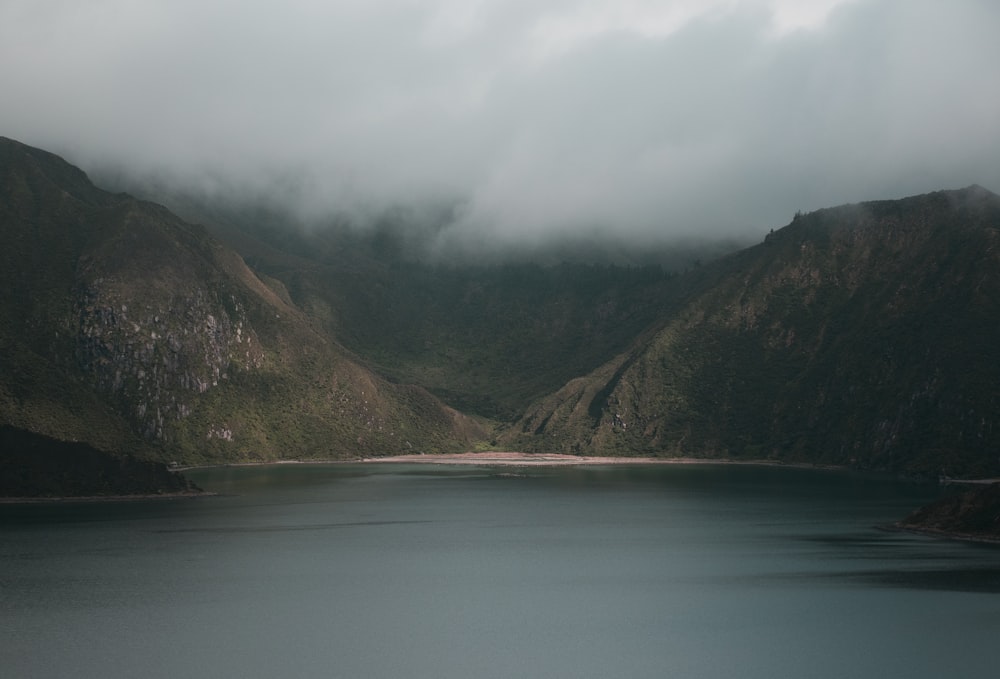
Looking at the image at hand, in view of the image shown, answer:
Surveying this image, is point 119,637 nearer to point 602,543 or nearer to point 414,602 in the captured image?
point 414,602

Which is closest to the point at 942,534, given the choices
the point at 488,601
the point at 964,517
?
the point at 964,517

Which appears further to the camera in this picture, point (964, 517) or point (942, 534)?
point (964, 517)

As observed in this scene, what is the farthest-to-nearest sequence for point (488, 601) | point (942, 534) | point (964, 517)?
1. point (964, 517)
2. point (942, 534)
3. point (488, 601)

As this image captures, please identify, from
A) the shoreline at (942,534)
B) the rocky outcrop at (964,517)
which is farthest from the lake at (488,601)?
the rocky outcrop at (964,517)

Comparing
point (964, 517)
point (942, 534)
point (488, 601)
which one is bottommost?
point (488, 601)

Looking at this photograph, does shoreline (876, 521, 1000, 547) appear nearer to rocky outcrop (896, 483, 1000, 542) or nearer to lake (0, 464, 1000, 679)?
rocky outcrop (896, 483, 1000, 542)

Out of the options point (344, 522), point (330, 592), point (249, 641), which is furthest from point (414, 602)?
point (344, 522)

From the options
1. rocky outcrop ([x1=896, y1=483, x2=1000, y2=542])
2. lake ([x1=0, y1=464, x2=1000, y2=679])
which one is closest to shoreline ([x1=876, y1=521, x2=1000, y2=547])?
rocky outcrop ([x1=896, y1=483, x2=1000, y2=542])

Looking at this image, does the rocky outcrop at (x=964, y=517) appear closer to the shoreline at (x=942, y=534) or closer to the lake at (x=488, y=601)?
the shoreline at (x=942, y=534)

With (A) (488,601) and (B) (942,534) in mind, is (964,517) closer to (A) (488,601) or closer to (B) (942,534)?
(B) (942,534)

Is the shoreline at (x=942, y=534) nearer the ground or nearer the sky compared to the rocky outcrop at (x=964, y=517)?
nearer the ground
